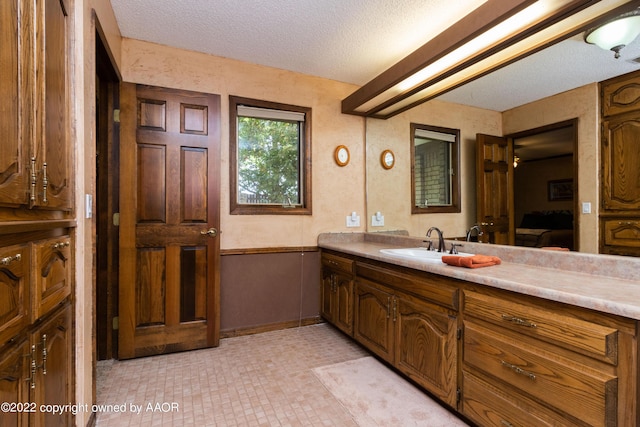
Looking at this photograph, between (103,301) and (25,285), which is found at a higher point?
(25,285)

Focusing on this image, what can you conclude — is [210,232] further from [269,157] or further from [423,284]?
[423,284]

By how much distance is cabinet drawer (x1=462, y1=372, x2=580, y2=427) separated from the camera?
1268mm

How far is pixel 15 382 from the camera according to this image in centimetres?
100

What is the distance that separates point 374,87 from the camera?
2.80m

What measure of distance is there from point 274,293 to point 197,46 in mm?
2365

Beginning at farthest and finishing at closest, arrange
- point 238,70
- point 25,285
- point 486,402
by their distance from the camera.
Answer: point 238,70
point 486,402
point 25,285

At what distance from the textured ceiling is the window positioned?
496mm

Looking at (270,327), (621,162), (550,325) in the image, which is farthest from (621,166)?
(270,327)

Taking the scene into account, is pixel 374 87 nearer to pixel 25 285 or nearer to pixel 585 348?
pixel 585 348

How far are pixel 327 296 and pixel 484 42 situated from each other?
2.43 metres

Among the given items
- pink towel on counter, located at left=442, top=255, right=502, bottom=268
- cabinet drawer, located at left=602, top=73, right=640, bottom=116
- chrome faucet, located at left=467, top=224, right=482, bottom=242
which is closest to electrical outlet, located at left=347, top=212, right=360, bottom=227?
chrome faucet, located at left=467, top=224, right=482, bottom=242

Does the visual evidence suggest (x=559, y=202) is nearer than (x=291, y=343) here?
Yes

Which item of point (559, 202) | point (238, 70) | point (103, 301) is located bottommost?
point (103, 301)

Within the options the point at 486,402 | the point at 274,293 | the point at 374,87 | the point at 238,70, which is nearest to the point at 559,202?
the point at 486,402
